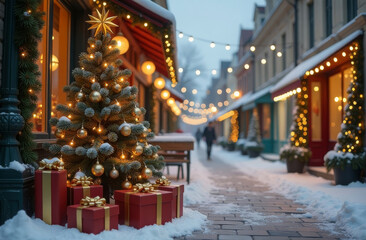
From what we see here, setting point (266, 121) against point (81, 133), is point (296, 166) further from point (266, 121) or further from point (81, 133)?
point (266, 121)

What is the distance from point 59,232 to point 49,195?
473mm

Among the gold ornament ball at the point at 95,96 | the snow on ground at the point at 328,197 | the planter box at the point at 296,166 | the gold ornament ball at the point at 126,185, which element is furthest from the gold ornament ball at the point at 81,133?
the planter box at the point at 296,166

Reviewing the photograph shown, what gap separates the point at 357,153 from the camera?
990 centimetres

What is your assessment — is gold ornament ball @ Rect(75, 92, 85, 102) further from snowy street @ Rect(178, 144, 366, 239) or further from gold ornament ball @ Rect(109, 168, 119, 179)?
snowy street @ Rect(178, 144, 366, 239)

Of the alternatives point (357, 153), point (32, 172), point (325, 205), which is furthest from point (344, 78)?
point (32, 172)

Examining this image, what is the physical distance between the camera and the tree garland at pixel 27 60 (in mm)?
4930

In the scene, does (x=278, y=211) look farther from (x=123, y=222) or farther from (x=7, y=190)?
(x=7, y=190)

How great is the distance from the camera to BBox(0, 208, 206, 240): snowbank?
4.40 metres

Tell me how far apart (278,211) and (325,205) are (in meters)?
0.84

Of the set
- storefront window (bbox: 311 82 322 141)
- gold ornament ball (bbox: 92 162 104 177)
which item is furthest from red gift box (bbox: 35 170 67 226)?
storefront window (bbox: 311 82 322 141)

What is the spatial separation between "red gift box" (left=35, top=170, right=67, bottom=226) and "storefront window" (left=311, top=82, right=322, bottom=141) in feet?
34.1

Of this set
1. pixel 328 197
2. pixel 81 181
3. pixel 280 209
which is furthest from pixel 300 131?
pixel 81 181

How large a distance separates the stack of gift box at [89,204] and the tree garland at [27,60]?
40cm

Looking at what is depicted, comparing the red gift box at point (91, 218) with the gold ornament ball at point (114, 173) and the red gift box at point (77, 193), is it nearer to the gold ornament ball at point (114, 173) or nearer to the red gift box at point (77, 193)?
the red gift box at point (77, 193)
